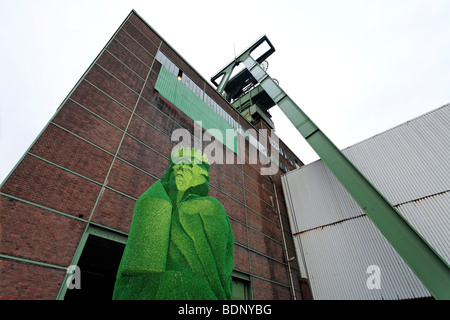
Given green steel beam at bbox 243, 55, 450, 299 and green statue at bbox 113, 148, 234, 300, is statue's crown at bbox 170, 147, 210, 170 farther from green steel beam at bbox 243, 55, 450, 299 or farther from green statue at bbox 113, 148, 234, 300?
green steel beam at bbox 243, 55, 450, 299

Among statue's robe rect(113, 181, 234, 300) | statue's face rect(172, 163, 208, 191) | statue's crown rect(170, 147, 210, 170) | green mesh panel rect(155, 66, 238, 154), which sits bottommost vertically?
statue's robe rect(113, 181, 234, 300)

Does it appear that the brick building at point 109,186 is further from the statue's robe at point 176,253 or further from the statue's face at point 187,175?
the statue's face at point 187,175

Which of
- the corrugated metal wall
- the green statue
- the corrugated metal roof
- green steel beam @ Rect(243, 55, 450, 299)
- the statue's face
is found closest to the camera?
the green statue

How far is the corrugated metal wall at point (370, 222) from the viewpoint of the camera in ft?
35.0

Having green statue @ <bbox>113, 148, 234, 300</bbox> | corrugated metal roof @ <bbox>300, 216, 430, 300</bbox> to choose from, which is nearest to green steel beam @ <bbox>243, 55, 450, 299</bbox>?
corrugated metal roof @ <bbox>300, 216, 430, 300</bbox>

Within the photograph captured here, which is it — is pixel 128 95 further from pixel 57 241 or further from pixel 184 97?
pixel 57 241

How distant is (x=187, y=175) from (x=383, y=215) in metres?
9.67

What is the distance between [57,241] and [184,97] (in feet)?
30.4

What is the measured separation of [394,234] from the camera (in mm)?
9047

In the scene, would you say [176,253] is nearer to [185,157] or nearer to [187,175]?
[187,175]

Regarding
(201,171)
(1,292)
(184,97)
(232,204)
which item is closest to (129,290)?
(201,171)

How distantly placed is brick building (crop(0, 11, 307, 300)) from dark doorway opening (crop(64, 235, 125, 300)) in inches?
1.7

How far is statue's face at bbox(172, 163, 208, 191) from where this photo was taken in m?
3.73
